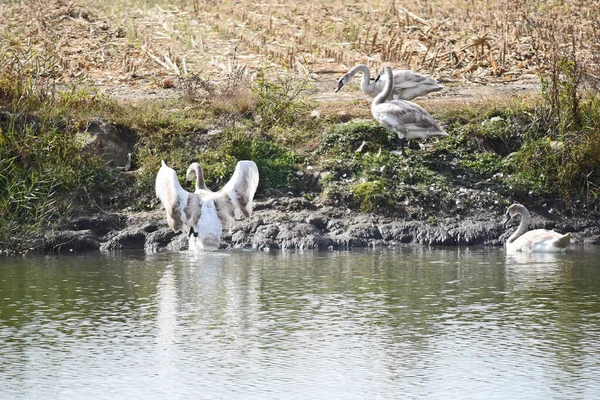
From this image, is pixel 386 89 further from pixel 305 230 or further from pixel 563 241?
pixel 563 241

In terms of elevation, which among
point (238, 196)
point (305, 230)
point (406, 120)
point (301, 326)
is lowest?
point (301, 326)

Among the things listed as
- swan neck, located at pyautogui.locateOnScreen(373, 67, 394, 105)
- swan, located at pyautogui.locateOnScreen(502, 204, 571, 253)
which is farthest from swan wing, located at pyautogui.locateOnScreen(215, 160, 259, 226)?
swan, located at pyautogui.locateOnScreen(502, 204, 571, 253)

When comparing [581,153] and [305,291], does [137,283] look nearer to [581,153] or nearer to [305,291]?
[305,291]

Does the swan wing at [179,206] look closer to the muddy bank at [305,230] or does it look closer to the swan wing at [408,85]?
the muddy bank at [305,230]

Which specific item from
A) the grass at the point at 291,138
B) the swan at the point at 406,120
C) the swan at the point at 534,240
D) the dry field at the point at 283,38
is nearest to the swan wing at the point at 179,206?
the grass at the point at 291,138

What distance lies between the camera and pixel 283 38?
77.6 ft

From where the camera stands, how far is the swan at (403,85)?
56.9 ft

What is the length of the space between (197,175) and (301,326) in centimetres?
525

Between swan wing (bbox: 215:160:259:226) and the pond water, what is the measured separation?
0.52 metres

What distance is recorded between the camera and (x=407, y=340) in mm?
9359

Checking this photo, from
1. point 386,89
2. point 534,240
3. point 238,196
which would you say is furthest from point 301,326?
point 386,89

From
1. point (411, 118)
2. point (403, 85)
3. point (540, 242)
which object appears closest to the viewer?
point (540, 242)

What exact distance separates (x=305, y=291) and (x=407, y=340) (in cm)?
231

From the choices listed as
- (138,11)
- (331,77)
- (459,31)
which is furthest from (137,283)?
(138,11)
